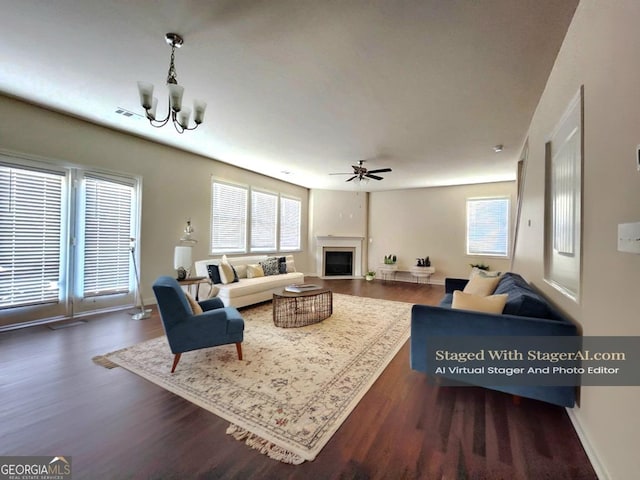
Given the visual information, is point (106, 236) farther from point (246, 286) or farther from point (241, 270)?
point (246, 286)

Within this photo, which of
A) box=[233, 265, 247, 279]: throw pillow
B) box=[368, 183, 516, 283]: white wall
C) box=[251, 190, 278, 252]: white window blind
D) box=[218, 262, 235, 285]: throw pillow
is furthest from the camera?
box=[368, 183, 516, 283]: white wall

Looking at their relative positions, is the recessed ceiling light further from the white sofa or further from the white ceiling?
the white sofa

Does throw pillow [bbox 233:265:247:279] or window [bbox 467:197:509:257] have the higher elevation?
window [bbox 467:197:509:257]

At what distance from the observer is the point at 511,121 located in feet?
11.9

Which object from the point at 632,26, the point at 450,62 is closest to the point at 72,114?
the point at 450,62

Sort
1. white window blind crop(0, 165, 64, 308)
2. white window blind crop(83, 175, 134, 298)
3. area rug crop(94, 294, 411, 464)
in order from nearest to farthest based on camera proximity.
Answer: area rug crop(94, 294, 411, 464) < white window blind crop(0, 165, 64, 308) < white window blind crop(83, 175, 134, 298)

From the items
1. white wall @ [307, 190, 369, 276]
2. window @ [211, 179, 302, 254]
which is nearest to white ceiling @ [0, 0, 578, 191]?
window @ [211, 179, 302, 254]

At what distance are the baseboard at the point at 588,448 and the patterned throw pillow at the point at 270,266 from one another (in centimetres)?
475

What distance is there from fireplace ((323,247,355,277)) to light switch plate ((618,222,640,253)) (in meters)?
7.62

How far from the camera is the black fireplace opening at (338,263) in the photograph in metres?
8.81

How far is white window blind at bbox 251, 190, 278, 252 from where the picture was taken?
694 cm

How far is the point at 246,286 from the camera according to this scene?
4.59 meters

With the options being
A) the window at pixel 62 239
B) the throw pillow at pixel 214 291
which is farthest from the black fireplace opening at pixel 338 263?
the window at pixel 62 239

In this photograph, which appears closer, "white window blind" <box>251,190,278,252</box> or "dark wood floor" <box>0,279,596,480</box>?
"dark wood floor" <box>0,279,596,480</box>
